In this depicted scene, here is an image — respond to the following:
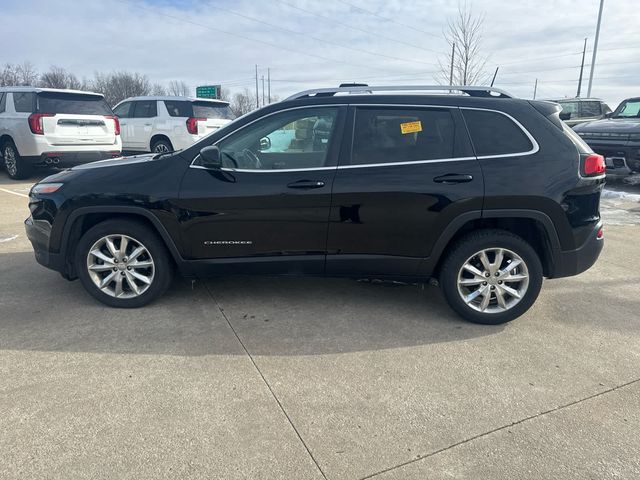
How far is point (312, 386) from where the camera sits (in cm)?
274

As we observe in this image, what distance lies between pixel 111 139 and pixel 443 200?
8.77 metres

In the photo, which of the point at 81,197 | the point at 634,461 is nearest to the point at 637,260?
the point at 634,461

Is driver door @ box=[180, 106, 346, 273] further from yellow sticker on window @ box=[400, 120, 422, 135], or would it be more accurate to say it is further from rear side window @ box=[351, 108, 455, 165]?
yellow sticker on window @ box=[400, 120, 422, 135]

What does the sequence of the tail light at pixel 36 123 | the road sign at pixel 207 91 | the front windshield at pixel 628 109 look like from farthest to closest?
the road sign at pixel 207 91 → the front windshield at pixel 628 109 → the tail light at pixel 36 123

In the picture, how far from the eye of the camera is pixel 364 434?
2.35 meters

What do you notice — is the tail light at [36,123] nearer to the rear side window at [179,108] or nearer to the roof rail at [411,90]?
the rear side window at [179,108]

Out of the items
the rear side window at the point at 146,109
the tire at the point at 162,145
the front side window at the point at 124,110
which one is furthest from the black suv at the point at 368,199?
the front side window at the point at 124,110

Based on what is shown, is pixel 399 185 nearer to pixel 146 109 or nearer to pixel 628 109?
pixel 628 109

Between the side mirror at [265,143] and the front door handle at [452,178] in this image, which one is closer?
the front door handle at [452,178]

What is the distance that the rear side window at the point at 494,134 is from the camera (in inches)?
133

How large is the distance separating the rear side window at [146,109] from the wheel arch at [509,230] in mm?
10858

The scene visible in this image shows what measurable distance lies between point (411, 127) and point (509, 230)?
3.73 feet

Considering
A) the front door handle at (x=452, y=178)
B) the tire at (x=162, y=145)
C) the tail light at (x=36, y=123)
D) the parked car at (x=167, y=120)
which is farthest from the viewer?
the tire at (x=162, y=145)

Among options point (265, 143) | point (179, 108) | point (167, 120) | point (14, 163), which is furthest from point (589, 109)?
point (14, 163)
